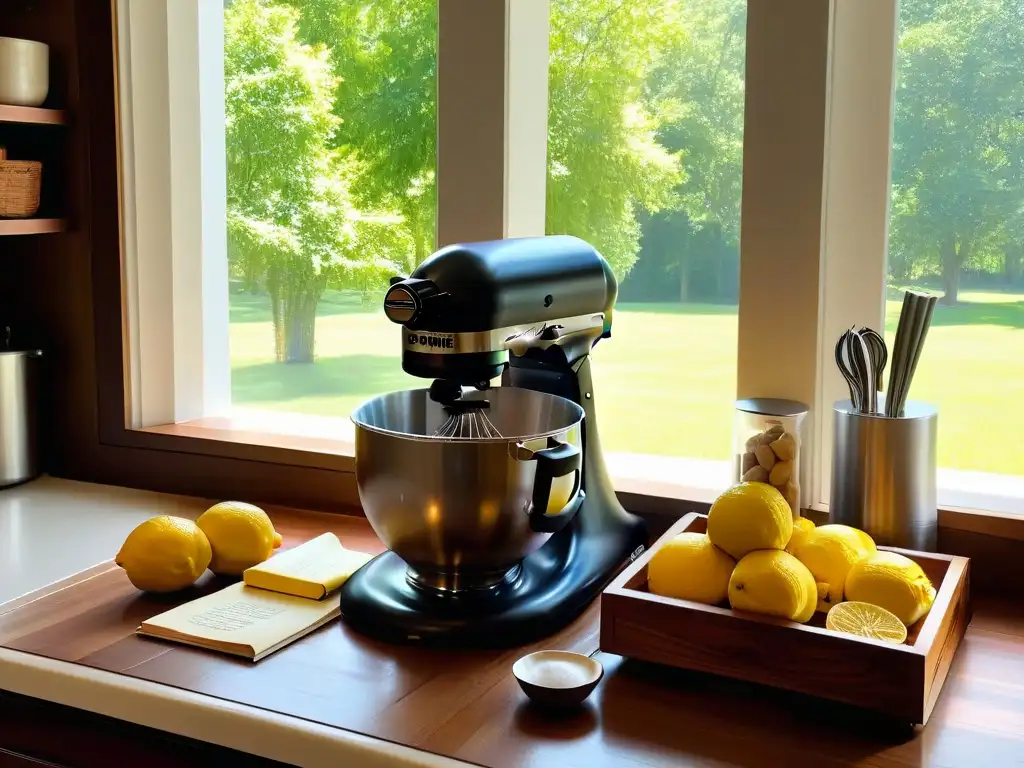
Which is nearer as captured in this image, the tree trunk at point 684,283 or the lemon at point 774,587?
the lemon at point 774,587

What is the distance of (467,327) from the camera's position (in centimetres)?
109

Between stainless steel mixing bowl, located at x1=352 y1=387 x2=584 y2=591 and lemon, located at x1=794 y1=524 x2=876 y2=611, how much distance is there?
0.25 meters

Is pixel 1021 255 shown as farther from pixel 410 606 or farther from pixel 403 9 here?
pixel 403 9

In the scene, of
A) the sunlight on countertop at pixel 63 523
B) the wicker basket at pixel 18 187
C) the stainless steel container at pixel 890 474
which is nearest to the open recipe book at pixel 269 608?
the sunlight on countertop at pixel 63 523

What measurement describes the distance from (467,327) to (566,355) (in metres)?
0.24

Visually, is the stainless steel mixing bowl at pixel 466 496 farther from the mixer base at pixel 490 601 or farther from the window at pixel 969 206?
the window at pixel 969 206

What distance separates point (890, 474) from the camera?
131 centimetres

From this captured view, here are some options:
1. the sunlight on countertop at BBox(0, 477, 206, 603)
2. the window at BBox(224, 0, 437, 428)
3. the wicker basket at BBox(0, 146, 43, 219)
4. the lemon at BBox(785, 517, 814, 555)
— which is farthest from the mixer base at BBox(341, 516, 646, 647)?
the wicker basket at BBox(0, 146, 43, 219)

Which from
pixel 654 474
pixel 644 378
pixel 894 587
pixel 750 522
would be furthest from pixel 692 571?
pixel 644 378

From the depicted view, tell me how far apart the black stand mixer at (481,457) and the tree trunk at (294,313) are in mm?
790

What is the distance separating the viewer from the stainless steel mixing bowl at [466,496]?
3.67 feet

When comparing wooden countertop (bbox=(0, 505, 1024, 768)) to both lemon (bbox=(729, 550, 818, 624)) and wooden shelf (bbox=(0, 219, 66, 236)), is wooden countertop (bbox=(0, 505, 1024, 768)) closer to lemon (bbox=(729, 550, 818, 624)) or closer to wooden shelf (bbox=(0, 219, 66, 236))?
lemon (bbox=(729, 550, 818, 624))

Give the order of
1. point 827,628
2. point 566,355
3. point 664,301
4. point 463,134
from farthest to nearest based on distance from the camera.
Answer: point 664,301
point 463,134
point 566,355
point 827,628

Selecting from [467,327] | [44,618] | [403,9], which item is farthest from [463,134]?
Result: [44,618]
